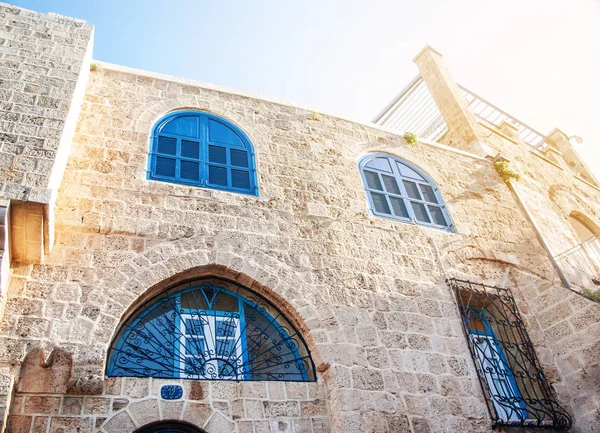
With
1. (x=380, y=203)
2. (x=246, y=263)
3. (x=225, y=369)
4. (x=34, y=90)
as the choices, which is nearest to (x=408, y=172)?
(x=380, y=203)

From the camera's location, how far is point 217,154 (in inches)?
240

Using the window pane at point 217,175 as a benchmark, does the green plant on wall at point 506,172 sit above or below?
above

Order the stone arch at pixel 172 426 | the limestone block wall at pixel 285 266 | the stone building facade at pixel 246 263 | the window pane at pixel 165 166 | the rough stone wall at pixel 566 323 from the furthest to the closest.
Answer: the window pane at pixel 165 166, the rough stone wall at pixel 566 323, the limestone block wall at pixel 285 266, the stone building facade at pixel 246 263, the stone arch at pixel 172 426

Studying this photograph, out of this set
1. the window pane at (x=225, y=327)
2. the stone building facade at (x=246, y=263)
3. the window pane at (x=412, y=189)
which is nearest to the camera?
the stone building facade at (x=246, y=263)

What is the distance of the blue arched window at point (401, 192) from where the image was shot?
21.6 ft

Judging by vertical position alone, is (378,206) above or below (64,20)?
below

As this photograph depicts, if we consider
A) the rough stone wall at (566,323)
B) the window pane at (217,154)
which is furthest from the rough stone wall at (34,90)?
the rough stone wall at (566,323)

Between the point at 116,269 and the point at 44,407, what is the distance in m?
1.26

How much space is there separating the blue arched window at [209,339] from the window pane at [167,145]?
5.40 ft

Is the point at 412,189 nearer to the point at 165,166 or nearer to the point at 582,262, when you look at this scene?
the point at 582,262

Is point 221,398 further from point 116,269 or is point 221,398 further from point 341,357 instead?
point 116,269

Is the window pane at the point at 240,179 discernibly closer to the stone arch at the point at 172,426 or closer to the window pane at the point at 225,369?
the window pane at the point at 225,369

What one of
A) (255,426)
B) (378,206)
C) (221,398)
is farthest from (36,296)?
(378,206)

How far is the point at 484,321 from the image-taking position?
6.09m
